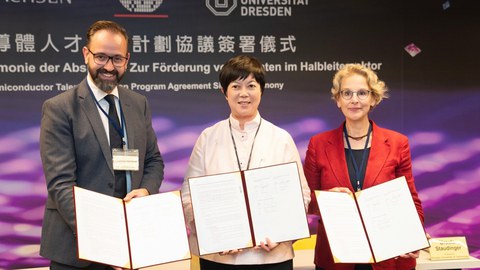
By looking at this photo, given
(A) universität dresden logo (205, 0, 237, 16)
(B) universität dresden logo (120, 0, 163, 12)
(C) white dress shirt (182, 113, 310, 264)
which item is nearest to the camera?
(C) white dress shirt (182, 113, 310, 264)

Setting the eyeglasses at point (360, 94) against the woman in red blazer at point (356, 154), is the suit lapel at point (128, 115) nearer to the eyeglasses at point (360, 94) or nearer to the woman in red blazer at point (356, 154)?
the woman in red blazer at point (356, 154)

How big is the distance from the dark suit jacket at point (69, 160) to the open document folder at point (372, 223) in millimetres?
1090

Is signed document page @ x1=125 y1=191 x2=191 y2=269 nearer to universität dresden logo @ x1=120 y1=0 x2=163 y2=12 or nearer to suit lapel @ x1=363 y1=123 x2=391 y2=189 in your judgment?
suit lapel @ x1=363 y1=123 x2=391 y2=189

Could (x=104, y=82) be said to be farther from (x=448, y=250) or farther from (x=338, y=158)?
(x=448, y=250)

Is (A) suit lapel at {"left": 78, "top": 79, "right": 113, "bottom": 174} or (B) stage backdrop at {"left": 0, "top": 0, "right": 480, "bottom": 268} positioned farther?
(B) stage backdrop at {"left": 0, "top": 0, "right": 480, "bottom": 268}

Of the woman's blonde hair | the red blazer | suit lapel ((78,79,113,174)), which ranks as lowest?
the red blazer

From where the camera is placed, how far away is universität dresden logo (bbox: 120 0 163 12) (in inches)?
169

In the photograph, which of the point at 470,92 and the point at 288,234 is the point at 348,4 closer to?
the point at 470,92

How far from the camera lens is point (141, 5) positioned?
4.30m

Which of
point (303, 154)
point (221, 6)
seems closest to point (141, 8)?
point (221, 6)

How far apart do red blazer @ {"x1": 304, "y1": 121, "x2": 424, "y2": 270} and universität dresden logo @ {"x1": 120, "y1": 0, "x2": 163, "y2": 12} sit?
198cm

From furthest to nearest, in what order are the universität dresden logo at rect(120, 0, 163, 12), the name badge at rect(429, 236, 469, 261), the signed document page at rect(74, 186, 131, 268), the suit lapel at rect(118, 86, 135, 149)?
1. the universität dresden logo at rect(120, 0, 163, 12)
2. the name badge at rect(429, 236, 469, 261)
3. the suit lapel at rect(118, 86, 135, 149)
4. the signed document page at rect(74, 186, 131, 268)

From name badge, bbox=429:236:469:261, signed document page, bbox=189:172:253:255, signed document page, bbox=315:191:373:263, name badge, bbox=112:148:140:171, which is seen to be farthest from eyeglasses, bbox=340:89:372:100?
name badge, bbox=112:148:140:171

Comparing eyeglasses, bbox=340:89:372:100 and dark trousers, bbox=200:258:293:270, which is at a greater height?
eyeglasses, bbox=340:89:372:100
